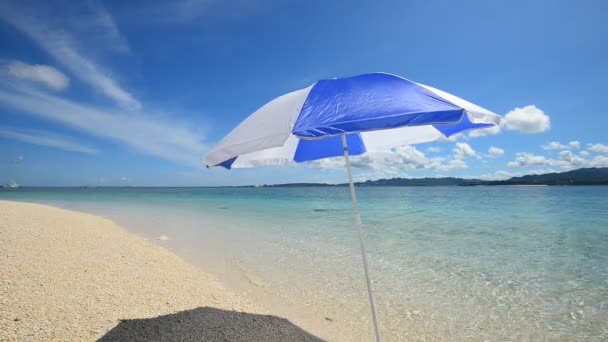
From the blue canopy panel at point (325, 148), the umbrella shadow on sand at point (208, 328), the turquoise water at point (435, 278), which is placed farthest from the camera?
the turquoise water at point (435, 278)

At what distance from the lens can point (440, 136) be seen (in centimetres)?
380

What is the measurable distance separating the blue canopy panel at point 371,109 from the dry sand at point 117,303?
2743 mm

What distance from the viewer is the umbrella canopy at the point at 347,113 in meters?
2.06

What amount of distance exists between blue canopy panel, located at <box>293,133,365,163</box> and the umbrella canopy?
4.09 ft

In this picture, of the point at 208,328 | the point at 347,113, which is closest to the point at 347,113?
the point at 347,113

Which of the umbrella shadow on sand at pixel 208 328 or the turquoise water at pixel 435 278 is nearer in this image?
the umbrella shadow on sand at pixel 208 328

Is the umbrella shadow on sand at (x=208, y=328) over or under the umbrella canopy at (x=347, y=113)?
under

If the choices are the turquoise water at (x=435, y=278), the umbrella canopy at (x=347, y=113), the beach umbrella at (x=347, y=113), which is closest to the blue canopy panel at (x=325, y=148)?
the beach umbrella at (x=347, y=113)

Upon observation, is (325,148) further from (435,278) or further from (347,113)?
(435,278)

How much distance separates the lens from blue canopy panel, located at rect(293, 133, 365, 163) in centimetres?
409

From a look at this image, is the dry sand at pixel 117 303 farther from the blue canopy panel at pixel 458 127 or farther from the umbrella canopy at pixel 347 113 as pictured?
the blue canopy panel at pixel 458 127

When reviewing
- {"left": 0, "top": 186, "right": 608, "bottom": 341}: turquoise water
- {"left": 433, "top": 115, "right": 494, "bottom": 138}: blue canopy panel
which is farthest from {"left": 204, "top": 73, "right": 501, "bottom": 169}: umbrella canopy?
{"left": 0, "top": 186, "right": 608, "bottom": 341}: turquoise water

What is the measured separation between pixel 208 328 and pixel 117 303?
5.21ft

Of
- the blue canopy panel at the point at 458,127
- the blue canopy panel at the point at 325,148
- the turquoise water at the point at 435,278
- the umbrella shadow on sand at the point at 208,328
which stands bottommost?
the turquoise water at the point at 435,278
